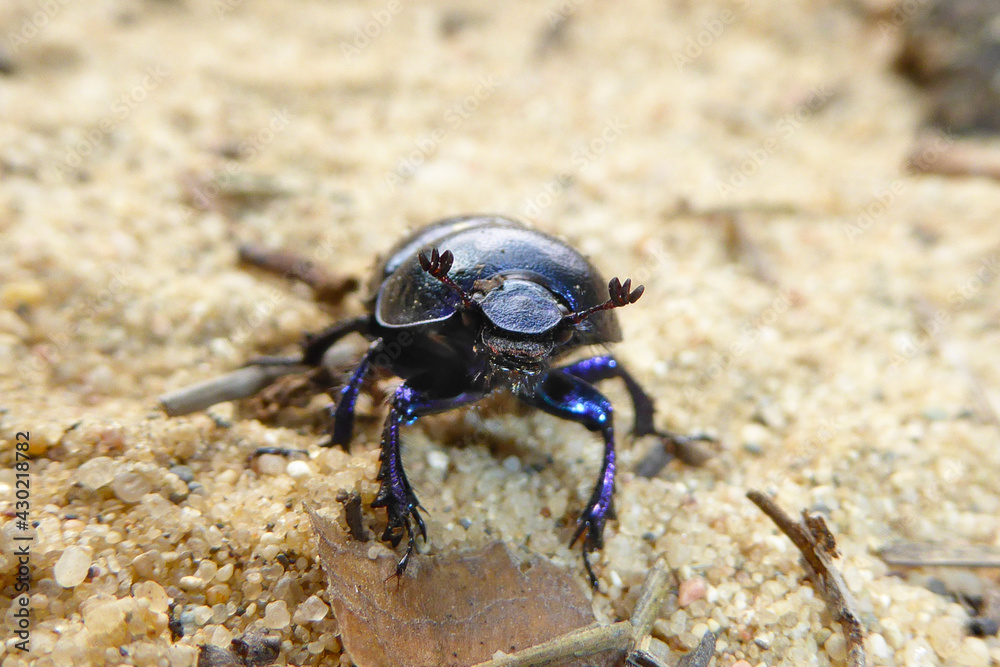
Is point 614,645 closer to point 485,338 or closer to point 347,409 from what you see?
point 485,338

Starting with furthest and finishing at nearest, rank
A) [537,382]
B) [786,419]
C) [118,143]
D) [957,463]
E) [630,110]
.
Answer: [630,110], [118,143], [786,419], [957,463], [537,382]

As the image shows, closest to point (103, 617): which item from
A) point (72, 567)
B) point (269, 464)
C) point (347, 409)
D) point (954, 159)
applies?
point (72, 567)

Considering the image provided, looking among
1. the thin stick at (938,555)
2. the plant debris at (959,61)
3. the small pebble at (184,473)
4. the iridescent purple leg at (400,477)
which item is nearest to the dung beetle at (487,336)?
the iridescent purple leg at (400,477)

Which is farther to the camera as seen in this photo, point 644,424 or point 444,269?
point 644,424

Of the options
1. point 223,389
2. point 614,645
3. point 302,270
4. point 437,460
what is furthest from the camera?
point 302,270

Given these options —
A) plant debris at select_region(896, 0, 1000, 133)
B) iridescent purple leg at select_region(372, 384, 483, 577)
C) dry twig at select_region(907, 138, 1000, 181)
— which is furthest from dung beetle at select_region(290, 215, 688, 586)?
plant debris at select_region(896, 0, 1000, 133)

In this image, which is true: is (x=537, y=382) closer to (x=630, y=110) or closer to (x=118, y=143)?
(x=118, y=143)

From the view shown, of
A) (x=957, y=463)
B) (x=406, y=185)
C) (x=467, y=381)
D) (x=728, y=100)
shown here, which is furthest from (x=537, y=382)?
(x=728, y=100)
